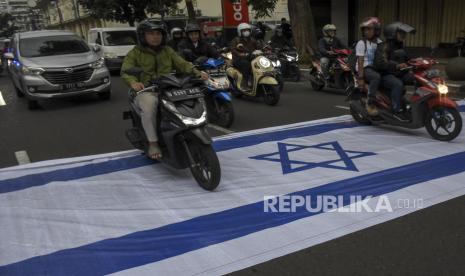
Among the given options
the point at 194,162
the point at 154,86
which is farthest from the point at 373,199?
the point at 154,86

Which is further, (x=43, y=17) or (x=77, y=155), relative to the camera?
(x=43, y=17)

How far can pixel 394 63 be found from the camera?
21.4 ft

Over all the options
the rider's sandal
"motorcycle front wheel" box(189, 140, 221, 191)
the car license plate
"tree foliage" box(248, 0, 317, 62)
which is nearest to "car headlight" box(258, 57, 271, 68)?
the car license plate

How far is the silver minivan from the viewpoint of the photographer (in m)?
10.4

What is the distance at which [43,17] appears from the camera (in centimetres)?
8531

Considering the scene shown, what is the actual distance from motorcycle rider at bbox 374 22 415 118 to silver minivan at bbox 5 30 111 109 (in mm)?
6740

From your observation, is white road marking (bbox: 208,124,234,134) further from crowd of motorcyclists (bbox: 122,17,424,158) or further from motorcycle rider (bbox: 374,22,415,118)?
motorcycle rider (bbox: 374,22,415,118)

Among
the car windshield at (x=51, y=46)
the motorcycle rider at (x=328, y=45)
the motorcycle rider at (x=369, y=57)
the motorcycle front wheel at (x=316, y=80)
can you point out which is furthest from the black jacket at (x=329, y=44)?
the car windshield at (x=51, y=46)

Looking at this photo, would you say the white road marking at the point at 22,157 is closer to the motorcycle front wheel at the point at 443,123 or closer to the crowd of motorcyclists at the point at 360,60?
the crowd of motorcyclists at the point at 360,60

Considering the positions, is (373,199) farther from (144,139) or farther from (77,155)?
(77,155)

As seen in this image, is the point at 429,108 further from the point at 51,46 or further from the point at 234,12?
the point at 234,12

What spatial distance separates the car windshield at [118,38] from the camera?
18.3 m

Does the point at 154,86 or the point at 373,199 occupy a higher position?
the point at 154,86

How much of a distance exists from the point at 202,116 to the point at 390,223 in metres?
2.10
